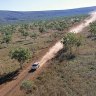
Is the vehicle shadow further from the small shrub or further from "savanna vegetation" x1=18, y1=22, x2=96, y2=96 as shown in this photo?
the small shrub

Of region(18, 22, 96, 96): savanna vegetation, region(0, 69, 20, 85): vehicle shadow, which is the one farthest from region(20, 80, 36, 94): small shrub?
region(0, 69, 20, 85): vehicle shadow

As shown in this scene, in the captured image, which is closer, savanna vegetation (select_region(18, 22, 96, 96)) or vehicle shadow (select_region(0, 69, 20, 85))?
savanna vegetation (select_region(18, 22, 96, 96))

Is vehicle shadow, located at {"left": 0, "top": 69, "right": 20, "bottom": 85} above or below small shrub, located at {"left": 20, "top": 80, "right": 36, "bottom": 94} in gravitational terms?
below

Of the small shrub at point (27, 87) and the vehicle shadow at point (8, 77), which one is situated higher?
the small shrub at point (27, 87)

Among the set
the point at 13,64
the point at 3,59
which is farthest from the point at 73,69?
the point at 3,59

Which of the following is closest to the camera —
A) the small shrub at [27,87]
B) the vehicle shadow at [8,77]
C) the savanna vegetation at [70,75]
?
the savanna vegetation at [70,75]

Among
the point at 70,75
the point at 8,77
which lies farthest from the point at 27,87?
the point at 8,77

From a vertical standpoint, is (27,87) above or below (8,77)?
above

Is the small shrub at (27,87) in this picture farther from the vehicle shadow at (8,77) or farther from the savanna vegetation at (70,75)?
the vehicle shadow at (8,77)

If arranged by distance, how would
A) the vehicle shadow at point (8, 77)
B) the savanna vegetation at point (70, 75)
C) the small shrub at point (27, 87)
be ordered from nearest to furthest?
the savanna vegetation at point (70, 75) < the small shrub at point (27, 87) < the vehicle shadow at point (8, 77)

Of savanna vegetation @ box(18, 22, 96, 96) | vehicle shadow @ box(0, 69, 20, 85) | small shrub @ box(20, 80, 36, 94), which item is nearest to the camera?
savanna vegetation @ box(18, 22, 96, 96)

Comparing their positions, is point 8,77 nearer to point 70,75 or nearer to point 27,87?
point 27,87

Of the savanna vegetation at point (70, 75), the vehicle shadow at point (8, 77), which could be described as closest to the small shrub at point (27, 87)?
the savanna vegetation at point (70, 75)
